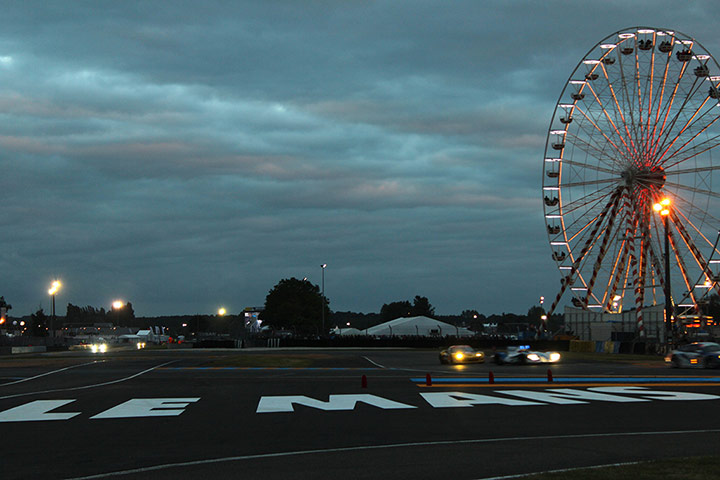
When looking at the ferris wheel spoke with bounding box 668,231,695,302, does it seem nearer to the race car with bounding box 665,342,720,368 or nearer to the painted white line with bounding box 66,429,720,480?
the race car with bounding box 665,342,720,368

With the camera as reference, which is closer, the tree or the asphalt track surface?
the asphalt track surface

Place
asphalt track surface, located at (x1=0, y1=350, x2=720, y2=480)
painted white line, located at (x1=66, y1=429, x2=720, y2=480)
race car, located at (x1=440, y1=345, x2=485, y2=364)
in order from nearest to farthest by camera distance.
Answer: painted white line, located at (x1=66, y1=429, x2=720, y2=480) < asphalt track surface, located at (x1=0, y1=350, x2=720, y2=480) < race car, located at (x1=440, y1=345, x2=485, y2=364)

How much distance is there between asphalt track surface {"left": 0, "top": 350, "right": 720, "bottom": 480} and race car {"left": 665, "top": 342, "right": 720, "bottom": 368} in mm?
10943

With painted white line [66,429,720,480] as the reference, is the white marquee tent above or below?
below

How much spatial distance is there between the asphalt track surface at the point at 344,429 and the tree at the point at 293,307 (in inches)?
5273

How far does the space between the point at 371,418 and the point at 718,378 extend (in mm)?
18901

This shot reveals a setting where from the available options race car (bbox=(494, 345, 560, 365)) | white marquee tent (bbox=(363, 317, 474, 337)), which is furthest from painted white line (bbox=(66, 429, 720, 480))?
white marquee tent (bbox=(363, 317, 474, 337))

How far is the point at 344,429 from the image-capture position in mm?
14977

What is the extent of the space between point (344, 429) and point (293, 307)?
14730 cm

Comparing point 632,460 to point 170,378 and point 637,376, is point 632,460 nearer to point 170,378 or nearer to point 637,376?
point 637,376

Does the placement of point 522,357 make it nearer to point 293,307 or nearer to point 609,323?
point 609,323

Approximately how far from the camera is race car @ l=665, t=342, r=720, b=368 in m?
36.5

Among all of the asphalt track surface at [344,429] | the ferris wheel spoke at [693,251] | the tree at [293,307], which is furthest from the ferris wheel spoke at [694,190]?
the tree at [293,307]

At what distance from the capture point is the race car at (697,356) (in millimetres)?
36469
